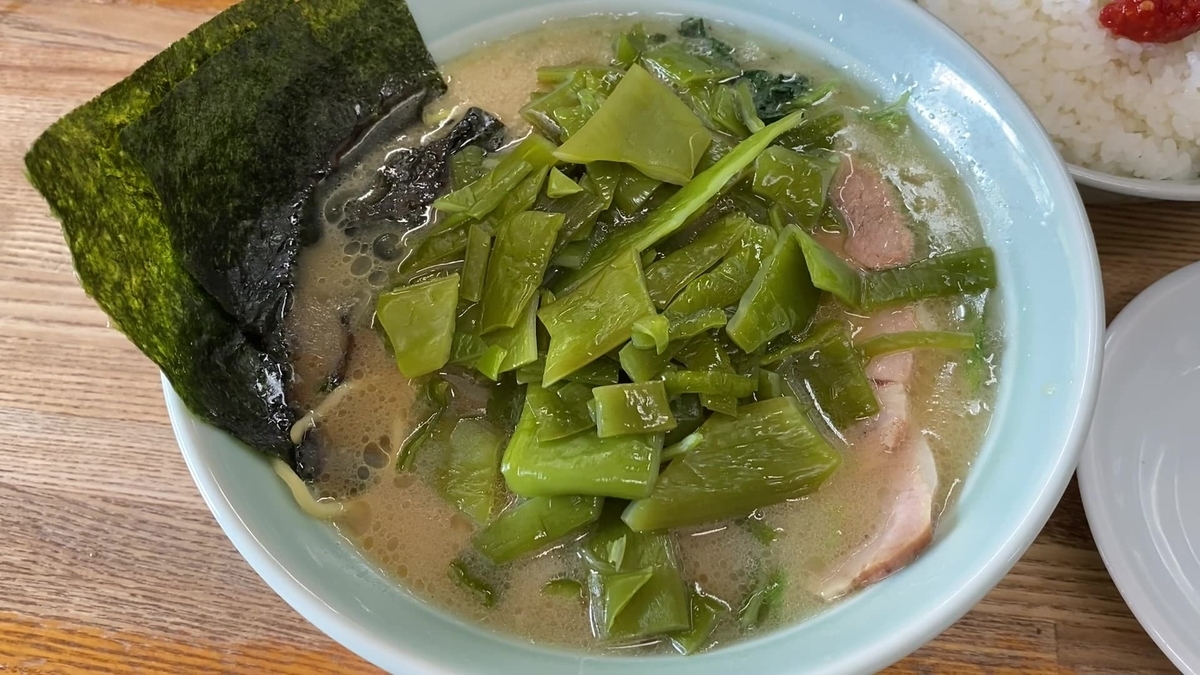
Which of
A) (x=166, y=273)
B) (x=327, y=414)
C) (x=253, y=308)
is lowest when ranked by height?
(x=327, y=414)

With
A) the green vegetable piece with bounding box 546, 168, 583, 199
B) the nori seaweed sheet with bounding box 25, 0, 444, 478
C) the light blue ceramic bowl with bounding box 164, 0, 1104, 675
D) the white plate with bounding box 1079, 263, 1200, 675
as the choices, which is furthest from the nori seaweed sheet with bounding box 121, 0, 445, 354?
the white plate with bounding box 1079, 263, 1200, 675

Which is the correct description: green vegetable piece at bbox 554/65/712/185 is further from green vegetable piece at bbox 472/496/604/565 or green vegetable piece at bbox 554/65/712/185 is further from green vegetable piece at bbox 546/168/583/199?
green vegetable piece at bbox 472/496/604/565

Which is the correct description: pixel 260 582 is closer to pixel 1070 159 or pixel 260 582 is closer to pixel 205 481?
pixel 205 481

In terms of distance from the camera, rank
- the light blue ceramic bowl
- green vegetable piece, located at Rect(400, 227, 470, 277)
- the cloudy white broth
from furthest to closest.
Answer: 1. green vegetable piece, located at Rect(400, 227, 470, 277)
2. the cloudy white broth
3. the light blue ceramic bowl

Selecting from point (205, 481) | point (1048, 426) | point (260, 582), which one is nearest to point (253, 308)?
point (205, 481)

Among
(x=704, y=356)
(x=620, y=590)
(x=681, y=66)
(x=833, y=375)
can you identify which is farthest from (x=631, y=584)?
(x=681, y=66)

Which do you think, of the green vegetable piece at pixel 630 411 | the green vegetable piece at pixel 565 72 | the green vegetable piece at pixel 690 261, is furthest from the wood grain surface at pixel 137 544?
the green vegetable piece at pixel 565 72
